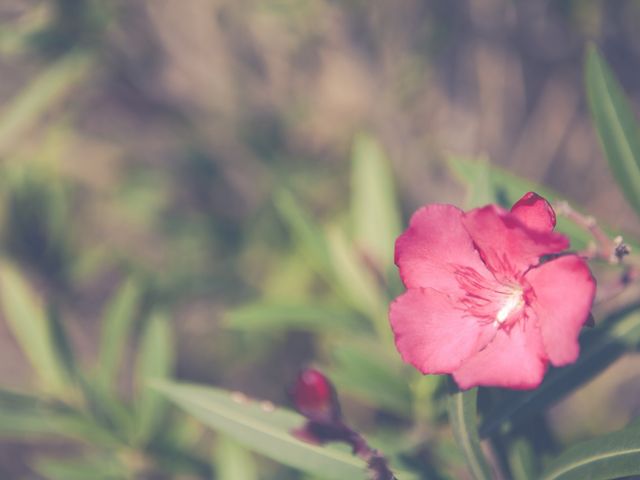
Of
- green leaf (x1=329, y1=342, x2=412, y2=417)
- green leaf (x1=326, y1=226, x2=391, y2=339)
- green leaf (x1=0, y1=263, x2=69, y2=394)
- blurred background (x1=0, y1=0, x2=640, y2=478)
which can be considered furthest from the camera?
blurred background (x1=0, y1=0, x2=640, y2=478)

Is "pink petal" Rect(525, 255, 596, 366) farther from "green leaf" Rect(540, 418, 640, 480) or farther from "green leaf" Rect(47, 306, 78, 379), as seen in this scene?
"green leaf" Rect(47, 306, 78, 379)

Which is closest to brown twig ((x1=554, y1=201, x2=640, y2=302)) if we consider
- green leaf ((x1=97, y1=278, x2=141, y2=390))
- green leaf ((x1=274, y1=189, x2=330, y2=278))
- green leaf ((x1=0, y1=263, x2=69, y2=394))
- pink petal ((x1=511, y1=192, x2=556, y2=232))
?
pink petal ((x1=511, y1=192, x2=556, y2=232))

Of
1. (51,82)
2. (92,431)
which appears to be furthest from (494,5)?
(92,431)

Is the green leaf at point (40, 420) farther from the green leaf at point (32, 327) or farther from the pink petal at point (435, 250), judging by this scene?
the pink petal at point (435, 250)

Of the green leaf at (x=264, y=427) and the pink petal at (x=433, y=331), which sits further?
the green leaf at (x=264, y=427)

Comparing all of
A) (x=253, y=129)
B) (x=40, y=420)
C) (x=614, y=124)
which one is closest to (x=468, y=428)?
(x=614, y=124)

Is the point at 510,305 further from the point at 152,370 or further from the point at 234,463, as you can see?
the point at 152,370

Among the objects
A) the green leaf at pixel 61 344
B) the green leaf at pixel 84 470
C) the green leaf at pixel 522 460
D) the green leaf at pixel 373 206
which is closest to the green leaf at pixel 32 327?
the green leaf at pixel 61 344
